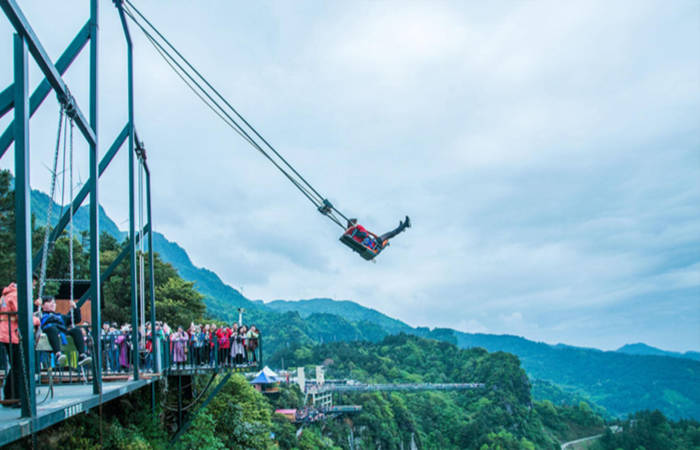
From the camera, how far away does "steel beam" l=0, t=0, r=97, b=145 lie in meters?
5.87

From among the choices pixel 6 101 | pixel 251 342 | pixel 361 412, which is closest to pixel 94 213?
pixel 6 101

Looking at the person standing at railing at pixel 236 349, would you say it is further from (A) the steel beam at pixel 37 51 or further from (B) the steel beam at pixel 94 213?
(A) the steel beam at pixel 37 51

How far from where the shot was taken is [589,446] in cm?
12000

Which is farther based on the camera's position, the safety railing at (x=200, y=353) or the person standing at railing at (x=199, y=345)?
the person standing at railing at (x=199, y=345)

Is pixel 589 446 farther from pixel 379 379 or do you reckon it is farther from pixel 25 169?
pixel 25 169

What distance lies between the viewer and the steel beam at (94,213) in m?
8.32

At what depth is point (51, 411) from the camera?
21.0 ft

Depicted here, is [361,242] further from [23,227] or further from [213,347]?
[23,227]

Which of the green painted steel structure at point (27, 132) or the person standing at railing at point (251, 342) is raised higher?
the green painted steel structure at point (27, 132)

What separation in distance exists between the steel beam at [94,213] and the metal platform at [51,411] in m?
0.27

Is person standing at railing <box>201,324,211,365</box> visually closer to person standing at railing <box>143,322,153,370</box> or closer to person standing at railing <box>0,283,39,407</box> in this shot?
person standing at railing <box>143,322,153,370</box>

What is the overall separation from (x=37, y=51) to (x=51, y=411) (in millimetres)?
4070

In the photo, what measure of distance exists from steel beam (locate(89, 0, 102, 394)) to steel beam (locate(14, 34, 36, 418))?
1669 millimetres

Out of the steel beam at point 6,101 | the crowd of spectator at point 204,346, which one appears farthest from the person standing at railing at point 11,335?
the crowd of spectator at point 204,346
